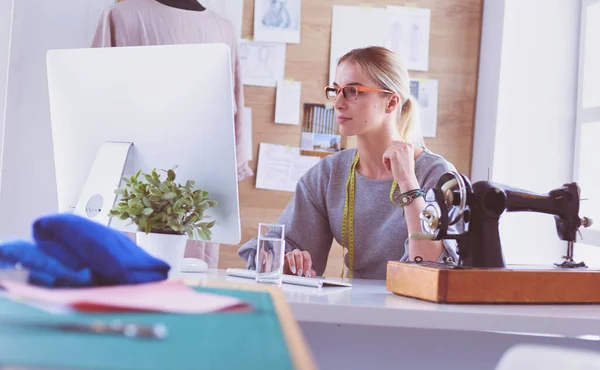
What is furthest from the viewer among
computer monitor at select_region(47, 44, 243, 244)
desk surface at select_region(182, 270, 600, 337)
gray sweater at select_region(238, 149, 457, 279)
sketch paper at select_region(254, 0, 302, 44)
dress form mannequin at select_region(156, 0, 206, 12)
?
sketch paper at select_region(254, 0, 302, 44)

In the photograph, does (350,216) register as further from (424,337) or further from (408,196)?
(424,337)

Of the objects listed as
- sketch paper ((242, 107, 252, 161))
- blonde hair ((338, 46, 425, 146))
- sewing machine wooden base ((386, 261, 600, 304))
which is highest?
blonde hair ((338, 46, 425, 146))

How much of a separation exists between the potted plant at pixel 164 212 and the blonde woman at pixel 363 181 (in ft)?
1.88

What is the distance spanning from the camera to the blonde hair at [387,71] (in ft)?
6.89

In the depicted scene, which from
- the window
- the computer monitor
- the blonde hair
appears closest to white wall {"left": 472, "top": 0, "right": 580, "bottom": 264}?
the window

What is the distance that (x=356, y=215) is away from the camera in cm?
204

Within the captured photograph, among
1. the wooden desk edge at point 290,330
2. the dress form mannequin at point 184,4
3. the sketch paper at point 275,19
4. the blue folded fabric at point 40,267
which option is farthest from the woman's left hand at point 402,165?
the sketch paper at point 275,19

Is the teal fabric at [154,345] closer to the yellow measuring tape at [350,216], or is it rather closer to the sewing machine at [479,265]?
the sewing machine at [479,265]

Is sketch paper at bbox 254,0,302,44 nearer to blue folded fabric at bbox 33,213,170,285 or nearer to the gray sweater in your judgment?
the gray sweater

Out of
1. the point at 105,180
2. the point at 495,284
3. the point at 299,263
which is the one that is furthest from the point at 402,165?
the point at 105,180

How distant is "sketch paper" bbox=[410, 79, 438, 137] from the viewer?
299 cm

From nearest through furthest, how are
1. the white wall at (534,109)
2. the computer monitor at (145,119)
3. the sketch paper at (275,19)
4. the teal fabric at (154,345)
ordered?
1. the teal fabric at (154,345)
2. the computer monitor at (145,119)
3. the white wall at (534,109)
4. the sketch paper at (275,19)

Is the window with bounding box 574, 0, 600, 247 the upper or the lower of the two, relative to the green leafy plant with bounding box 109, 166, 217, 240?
upper

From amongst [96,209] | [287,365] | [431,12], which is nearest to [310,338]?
[96,209]
